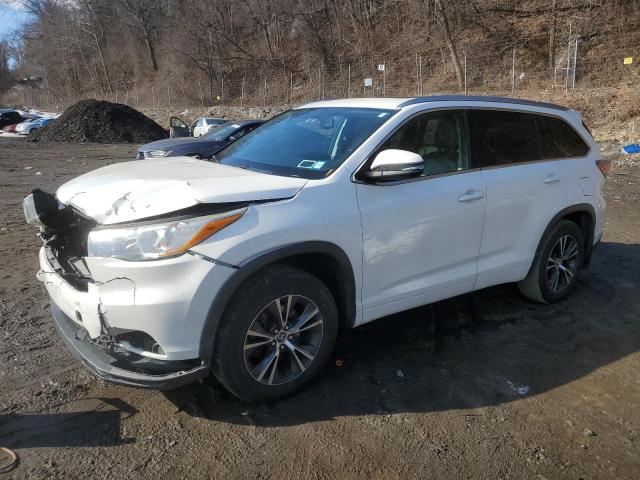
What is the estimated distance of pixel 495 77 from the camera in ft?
101

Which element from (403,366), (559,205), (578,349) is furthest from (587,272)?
(403,366)

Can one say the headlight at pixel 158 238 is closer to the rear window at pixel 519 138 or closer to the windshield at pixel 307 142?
the windshield at pixel 307 142

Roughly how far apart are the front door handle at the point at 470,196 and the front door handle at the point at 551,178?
85 centimetres

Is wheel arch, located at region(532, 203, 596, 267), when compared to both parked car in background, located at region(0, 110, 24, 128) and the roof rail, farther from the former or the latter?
parked car in background, located at region(0, 110, 24, 128)

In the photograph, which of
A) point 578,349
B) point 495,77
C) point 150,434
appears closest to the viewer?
point 150,434

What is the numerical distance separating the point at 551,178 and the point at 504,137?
0.58 meters

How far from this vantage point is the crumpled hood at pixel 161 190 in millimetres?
2908

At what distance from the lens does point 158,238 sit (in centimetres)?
279

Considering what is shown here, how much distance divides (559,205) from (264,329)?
2.85m

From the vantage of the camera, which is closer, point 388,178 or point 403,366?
point 388,178

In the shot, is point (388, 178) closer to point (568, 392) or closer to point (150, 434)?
point (568, 392)

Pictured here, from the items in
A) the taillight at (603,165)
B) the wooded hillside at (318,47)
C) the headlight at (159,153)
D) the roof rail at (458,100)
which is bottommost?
the headlight at (159,153)

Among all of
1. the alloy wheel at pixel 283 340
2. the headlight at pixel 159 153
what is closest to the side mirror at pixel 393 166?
the alloy wheel at pixel 283 340

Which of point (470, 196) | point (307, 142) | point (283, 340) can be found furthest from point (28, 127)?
point (283, 340)
